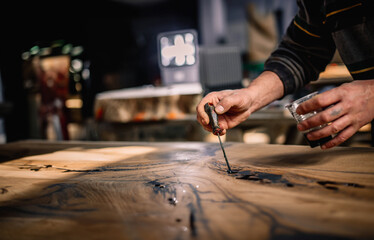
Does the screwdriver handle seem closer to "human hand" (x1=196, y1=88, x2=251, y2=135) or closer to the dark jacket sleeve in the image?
"human hand" (x1=196, y1=88, x2=251, y2=135)

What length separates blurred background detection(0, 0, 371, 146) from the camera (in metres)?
2.27

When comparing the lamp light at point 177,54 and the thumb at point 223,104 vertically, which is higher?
the lamp light at point 177,54

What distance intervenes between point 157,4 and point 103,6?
1.36 m

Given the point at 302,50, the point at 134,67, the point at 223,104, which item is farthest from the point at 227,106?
the point at 134,67

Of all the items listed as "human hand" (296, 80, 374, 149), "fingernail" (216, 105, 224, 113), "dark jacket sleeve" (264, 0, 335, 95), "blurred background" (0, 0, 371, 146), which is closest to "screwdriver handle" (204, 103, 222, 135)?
"fingernail" (216, 105, 224, 113)

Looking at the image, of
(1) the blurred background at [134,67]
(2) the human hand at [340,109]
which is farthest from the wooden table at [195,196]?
(1) the blurred background at [134,67]

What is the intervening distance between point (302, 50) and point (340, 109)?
54 centimetres

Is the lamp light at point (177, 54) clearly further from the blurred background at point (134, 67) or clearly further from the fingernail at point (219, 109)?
the fingernail at point (219, 109)

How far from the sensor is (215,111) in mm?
856

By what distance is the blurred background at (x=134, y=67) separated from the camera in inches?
89.4

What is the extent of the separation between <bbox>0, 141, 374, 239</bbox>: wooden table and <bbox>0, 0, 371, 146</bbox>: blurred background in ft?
4.31

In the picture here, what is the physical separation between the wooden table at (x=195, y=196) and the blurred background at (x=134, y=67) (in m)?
1.31

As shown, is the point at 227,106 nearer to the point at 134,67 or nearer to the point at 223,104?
the point at 223,104

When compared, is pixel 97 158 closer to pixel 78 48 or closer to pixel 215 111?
pixel 215 111
